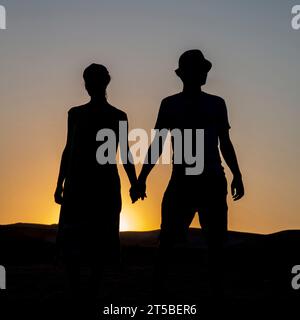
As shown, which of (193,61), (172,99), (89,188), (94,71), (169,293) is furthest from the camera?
(169,293)

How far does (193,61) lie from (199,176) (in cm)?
111

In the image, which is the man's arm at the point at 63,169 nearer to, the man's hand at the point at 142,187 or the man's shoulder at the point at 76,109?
the man's shoulder at the point at 76,109

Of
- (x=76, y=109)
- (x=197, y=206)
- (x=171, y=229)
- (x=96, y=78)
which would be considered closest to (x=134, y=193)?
(x=171, y=229)

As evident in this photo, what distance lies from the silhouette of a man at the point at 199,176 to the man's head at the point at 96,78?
0.68m

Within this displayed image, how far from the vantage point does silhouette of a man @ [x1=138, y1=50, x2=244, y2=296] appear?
6949 mm

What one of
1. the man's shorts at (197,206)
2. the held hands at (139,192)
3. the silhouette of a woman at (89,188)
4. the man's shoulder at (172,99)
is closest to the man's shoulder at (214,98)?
the man's shoulder at (172,99)

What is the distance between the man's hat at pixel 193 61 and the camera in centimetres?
695

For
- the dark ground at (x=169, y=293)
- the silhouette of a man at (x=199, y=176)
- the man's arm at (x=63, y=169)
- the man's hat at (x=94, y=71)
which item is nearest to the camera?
the dark ground at (x=169, y=293)

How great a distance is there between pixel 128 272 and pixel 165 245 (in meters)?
4.19

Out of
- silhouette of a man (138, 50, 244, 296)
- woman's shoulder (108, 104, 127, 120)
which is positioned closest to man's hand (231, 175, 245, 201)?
silhouette of a man (138, 50, 244, 296)

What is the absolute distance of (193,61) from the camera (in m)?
6.95

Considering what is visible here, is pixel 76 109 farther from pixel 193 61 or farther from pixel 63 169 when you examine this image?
pixel 193 61

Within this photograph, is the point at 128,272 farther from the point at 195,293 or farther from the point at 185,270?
the point at 195,293
